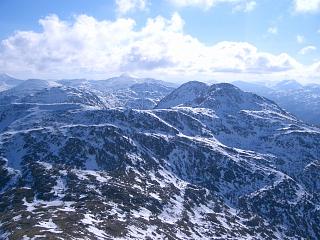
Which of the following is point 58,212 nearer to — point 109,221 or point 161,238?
point 109,221

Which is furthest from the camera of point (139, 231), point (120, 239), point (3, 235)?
point (139, 231)

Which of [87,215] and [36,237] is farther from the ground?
[36,237]

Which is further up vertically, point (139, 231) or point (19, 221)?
point (19, 221)

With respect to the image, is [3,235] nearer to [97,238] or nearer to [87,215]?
[97,238]

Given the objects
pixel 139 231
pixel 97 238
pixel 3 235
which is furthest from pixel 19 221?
pixel 139 231

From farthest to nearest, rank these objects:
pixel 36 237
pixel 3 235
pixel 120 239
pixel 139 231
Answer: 1. pixel 139 231
2. pixel 120 239
3. pixel 3 235
4. pixel 36 237

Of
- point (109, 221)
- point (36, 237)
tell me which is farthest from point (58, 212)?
point (36, 237)

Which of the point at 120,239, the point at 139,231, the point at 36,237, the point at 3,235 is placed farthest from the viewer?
the point at 139,231

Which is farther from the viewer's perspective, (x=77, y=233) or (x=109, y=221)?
(x=109, y=221)

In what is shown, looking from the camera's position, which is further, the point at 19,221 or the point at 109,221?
the point at 109,221
